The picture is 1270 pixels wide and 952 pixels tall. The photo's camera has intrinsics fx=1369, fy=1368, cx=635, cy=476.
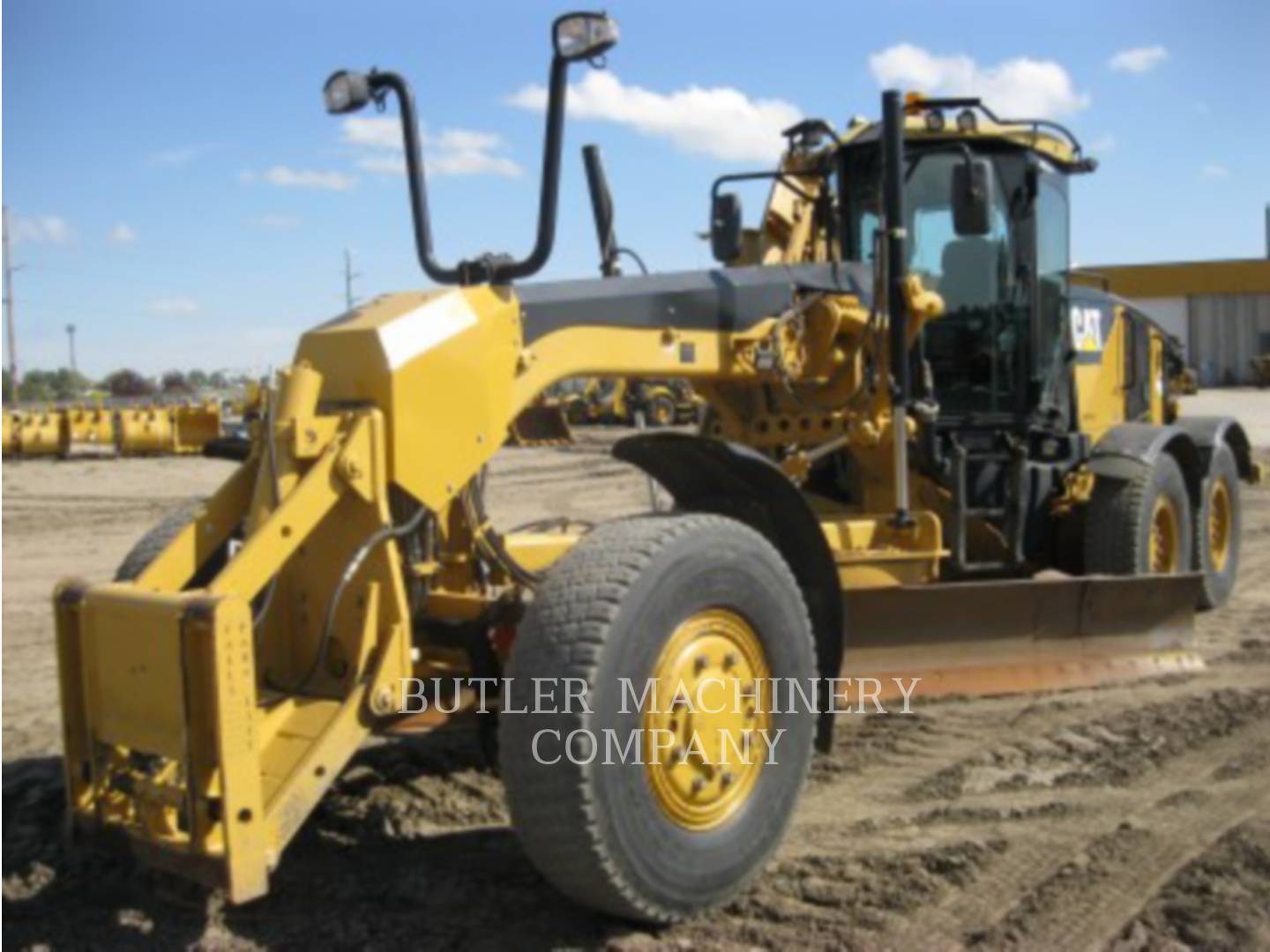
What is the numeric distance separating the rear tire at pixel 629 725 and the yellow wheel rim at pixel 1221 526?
221 inches

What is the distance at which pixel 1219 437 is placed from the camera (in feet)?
27.8

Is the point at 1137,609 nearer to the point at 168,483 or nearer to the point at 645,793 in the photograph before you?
the point at 645,793

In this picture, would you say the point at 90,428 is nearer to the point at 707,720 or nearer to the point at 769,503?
the point at 769,503

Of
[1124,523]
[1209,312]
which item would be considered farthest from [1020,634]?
[1209,312]

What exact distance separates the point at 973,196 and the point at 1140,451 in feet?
7.71

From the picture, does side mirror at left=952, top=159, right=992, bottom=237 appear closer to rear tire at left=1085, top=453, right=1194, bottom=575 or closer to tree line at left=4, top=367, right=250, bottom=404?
rear tire at left=1085, top=453, right=1194, bottom=575

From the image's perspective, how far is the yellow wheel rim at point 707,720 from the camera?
3715 mm

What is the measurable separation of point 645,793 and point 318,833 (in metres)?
1.50

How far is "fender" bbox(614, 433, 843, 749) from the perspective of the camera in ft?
15.0

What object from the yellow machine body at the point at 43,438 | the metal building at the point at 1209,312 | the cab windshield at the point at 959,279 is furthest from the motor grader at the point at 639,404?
the metal building at the point at 1209,312

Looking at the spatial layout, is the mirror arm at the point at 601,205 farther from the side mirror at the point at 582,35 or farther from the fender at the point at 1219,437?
the fender at the point at 1219,437

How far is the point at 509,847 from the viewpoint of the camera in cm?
442

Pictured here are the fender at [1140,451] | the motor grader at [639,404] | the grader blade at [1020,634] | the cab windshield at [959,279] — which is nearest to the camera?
the grader blade at [1020,634]

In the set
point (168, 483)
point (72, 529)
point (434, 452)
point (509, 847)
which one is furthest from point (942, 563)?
point (168, 483)
